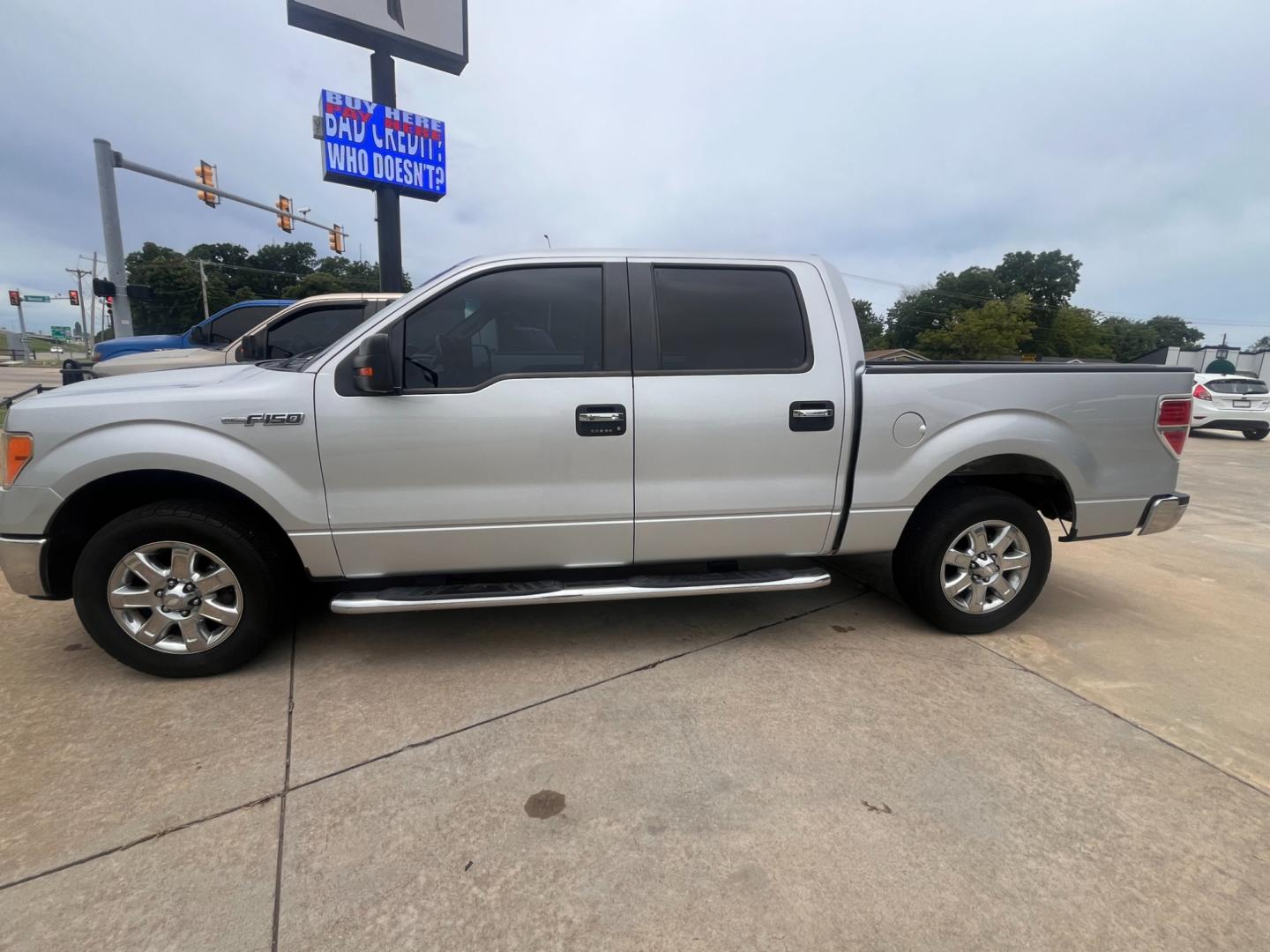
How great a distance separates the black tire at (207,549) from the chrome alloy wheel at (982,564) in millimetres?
3274

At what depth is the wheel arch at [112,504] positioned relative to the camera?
2.77 metres

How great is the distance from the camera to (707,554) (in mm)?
3199

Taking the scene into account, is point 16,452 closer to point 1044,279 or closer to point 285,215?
point 285,215

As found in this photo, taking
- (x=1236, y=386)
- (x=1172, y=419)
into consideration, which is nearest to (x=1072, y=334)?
(x=1236, y=386)

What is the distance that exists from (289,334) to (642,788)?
21.2 feet

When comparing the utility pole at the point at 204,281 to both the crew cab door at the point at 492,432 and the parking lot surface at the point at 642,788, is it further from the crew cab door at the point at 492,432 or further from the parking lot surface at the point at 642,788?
the parking lot surface at the point at 642,788

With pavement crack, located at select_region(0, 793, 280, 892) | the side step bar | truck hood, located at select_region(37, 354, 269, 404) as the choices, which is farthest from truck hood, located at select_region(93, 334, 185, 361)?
pavement crack, located at select_region(0, 793, 280, 892)

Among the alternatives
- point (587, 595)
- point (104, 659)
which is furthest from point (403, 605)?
point (104, 659)

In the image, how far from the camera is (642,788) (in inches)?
88.9

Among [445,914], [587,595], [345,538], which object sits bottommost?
[445,914]

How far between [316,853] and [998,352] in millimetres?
67188

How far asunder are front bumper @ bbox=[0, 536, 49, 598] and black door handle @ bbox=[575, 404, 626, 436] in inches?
91.7

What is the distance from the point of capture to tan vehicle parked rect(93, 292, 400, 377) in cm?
671

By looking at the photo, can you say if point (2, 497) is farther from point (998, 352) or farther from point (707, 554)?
point (998, 352)
